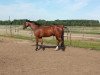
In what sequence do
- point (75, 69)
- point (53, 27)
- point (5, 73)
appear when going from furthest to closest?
1. point (53, 27)
2. point (75, 69)
3. point (5, 73)

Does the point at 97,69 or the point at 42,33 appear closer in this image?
the point at 97,69

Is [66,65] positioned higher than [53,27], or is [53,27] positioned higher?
[53,27]

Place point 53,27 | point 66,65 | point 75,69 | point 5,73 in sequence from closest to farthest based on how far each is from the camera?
point 5,73 → point 75,69 → point 66,65 → point 53,27

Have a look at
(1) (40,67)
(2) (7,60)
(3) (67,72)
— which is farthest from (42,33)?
(3) (67,72)

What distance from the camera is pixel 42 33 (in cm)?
1680

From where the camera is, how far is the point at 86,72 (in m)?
9.89

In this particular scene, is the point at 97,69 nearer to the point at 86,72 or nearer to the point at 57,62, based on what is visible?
the point at 86,72

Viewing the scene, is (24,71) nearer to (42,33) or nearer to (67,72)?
(67,72)

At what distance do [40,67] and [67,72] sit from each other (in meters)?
1.45

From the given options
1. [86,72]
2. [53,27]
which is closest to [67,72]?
[86,72]

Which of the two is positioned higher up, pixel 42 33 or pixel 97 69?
pixel 42 33

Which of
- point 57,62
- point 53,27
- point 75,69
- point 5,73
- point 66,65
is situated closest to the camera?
point 5,73

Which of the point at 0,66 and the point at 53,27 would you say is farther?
the point at 53,27

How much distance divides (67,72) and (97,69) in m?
1.46
